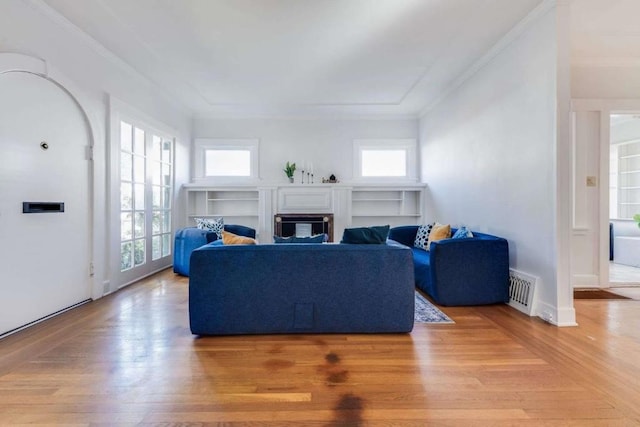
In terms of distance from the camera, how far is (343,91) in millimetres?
4855

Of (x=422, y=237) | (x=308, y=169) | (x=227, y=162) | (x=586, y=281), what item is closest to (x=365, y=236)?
(x=422, y=237)

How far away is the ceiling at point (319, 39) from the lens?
109 inches

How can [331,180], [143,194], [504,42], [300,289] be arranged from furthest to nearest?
[331,180], [143,194], [504,42], [300,289]

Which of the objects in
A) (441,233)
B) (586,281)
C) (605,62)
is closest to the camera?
(605,62)

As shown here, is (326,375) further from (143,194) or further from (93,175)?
(143,194)

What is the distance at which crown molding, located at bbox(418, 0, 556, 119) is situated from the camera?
273 cm

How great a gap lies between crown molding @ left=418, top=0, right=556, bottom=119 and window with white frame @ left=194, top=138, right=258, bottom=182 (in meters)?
3.71

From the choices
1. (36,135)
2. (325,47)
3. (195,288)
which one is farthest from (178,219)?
(325,47)

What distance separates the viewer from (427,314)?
298cm

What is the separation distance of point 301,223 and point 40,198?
3.80m

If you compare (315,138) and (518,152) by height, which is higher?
(315,138)

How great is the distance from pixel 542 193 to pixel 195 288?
3.21 meters

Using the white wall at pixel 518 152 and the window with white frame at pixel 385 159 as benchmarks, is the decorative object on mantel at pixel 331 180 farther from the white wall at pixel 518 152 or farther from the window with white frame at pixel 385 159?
the white wall at pixel 518 152

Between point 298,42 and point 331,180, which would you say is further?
point 331,180
